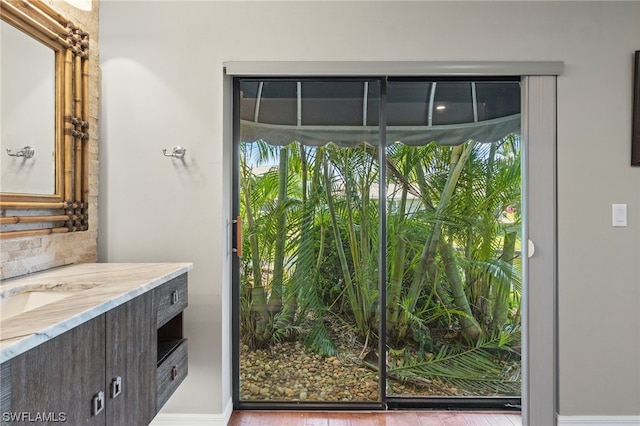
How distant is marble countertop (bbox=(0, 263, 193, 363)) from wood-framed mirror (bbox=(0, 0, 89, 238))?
22cm

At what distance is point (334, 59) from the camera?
204cm

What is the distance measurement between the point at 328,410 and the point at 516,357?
1212 mm

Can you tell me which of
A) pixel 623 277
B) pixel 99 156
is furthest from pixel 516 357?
pixel 99 156

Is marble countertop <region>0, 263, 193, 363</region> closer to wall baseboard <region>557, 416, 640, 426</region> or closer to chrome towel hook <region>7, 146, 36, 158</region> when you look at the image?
chrome towel hook <region>7, 146, 36, 158</region>

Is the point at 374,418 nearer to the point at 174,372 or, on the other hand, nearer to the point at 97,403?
the point at 174,372

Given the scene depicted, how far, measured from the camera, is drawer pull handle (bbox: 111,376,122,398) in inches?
48.2

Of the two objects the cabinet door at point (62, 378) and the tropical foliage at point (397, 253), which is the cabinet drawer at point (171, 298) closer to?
the cabinet door at point (62, 378)

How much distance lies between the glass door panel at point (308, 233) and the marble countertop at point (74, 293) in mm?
628

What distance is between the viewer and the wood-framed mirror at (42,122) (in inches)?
57.8

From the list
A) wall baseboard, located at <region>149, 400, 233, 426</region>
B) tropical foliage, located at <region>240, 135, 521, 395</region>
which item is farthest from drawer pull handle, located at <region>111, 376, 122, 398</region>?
tropical foliage, located at <region>240, 135, 521, 395</region>

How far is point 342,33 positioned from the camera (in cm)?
204

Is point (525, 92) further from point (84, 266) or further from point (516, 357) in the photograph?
point (84, 266)

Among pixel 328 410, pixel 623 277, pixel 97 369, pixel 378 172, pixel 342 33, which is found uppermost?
pixel 342 33

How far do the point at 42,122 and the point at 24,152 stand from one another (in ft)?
0.56
